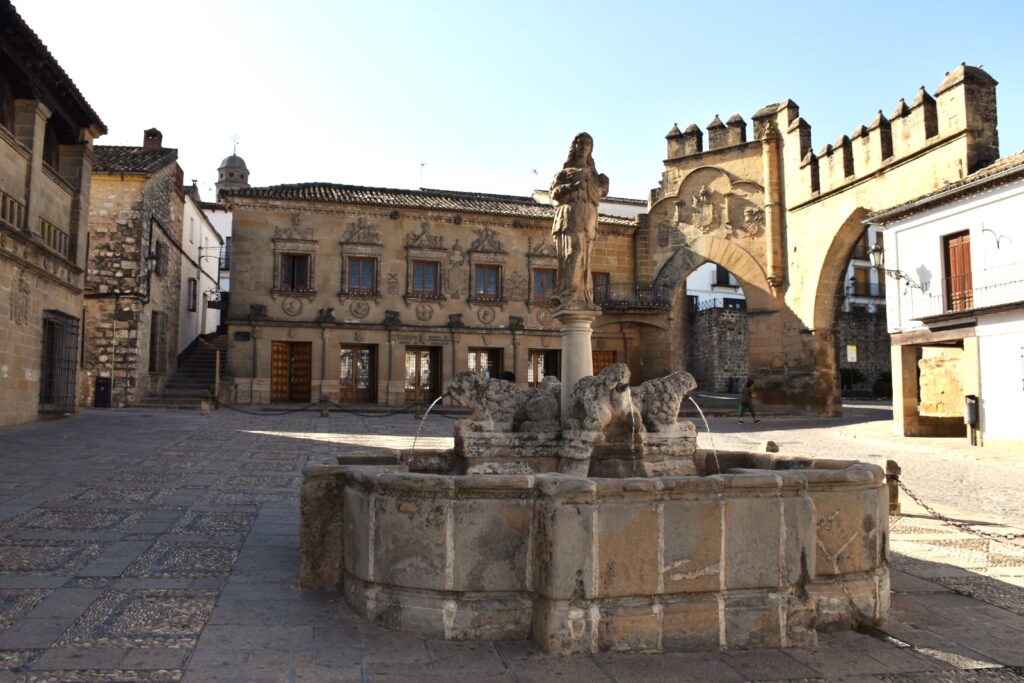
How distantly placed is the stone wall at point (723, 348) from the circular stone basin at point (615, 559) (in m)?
33.3

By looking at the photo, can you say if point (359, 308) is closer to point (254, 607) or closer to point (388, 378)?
point (388, 378)

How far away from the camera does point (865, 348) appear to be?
37719 millimetres

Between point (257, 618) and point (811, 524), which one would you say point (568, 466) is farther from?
point (257, 618)

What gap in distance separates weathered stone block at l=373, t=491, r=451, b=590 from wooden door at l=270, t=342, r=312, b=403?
68.0 ft

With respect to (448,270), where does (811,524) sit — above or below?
below

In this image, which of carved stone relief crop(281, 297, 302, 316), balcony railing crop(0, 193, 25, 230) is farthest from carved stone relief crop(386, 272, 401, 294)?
balcony railing crop(0, 193, 25, 230)

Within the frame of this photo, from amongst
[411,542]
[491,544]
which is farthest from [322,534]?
[491,544]

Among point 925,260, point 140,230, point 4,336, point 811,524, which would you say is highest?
point 140,230

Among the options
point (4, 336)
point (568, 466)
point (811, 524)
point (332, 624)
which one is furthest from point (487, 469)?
point (4, 336)

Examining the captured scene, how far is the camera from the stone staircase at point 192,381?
21047 mm

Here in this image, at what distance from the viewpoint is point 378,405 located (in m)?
23.5

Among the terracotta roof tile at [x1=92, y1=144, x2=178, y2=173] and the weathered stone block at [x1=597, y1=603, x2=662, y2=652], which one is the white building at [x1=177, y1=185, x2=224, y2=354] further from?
the weathered stone block at [x1=597, y1=603, x2=662, y2=652]

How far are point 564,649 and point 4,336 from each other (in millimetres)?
13632

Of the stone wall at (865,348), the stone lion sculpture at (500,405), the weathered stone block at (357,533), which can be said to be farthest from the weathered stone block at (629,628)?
the stone wall at (865,348)
